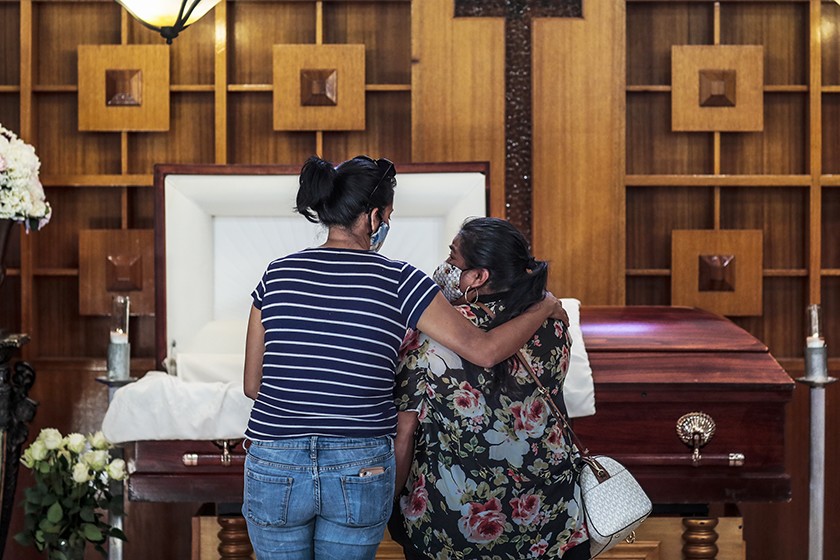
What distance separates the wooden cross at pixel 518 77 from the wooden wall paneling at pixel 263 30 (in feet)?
1.97

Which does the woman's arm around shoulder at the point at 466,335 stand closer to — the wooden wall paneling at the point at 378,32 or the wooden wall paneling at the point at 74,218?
the wooden wall paneling at the point at 378,32

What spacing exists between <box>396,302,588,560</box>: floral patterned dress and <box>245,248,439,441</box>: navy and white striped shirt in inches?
4.2

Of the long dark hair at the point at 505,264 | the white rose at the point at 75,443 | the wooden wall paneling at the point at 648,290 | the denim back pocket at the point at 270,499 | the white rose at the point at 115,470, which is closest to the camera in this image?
→ the denim back pocket at the point at 270,499

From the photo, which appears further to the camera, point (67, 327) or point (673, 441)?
point (67, 327)

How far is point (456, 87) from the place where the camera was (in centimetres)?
377

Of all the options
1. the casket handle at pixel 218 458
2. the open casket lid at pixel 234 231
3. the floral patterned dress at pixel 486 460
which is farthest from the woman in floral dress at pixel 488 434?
the open casket lid at pixel 234 231

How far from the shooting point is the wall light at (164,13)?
112 inches

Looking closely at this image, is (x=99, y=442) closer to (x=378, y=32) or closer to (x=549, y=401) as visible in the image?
(x=549, y=401)

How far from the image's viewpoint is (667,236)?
3959 mm

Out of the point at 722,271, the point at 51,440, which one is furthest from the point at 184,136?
the point at 722,271

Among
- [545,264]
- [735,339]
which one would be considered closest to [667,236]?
[735,339]

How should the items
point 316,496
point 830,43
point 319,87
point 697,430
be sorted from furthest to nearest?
point 830,43 < point 319,87 < point 697,430 < point 316,496

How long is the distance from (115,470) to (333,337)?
1.25m

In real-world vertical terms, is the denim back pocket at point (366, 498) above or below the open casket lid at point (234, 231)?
below
